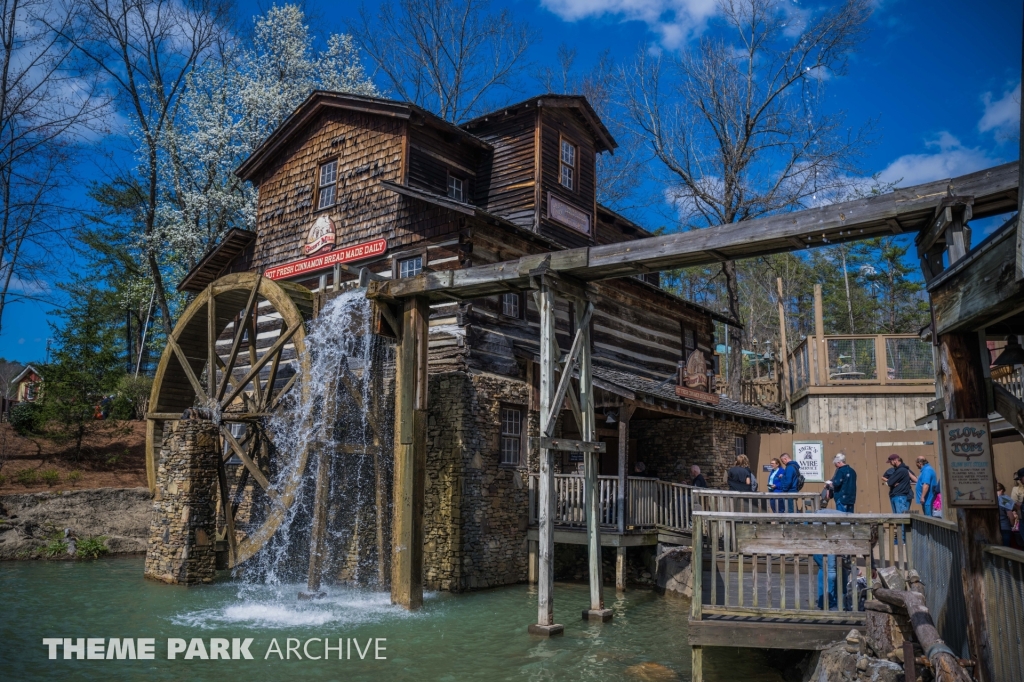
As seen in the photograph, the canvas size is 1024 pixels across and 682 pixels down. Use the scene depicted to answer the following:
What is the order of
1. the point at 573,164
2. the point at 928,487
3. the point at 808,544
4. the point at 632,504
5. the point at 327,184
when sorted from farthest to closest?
the point at 573,164, the point at 327,184, the point at 632,504, the point at 928,487, the point at 808,544

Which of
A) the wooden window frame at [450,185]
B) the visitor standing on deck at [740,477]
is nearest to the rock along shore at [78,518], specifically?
the wooden window frame at [450,185]

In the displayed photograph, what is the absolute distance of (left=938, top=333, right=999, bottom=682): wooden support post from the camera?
4.16 meters

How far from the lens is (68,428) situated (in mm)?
19297

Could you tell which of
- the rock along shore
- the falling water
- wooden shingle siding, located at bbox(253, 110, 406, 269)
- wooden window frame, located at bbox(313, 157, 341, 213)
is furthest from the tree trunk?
the rock along shore

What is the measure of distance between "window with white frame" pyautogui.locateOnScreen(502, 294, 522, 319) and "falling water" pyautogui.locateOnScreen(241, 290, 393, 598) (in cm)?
272

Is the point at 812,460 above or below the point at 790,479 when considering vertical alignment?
above

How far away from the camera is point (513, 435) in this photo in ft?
44.5

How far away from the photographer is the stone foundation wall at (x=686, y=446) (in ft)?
53.1

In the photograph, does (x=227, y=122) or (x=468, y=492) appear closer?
(x=468, y=492)

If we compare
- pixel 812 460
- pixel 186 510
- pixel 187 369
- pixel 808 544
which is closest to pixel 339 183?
pixel 187 369

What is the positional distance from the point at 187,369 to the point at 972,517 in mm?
13961

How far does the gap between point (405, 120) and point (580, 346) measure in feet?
25.4

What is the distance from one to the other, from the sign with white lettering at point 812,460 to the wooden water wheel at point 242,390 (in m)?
10.9

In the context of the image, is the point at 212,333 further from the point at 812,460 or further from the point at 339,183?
the point at 812,460
